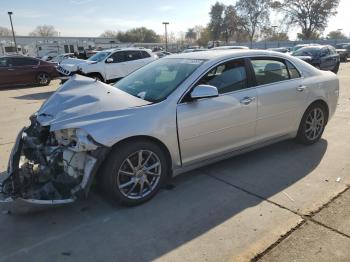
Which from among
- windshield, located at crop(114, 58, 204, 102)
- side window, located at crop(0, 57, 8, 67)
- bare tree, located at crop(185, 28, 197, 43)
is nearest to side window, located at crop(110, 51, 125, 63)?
side window, located at crop(0, 57, 8, 67)

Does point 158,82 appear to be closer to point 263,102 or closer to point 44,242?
point 263,102

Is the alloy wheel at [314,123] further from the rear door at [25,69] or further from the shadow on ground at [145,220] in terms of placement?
the rear door at [25,69]

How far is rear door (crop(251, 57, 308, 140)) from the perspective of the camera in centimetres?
446

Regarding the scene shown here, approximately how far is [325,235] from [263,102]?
76.6 inches

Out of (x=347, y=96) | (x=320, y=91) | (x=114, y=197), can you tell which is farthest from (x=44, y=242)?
(x=347, y=96)

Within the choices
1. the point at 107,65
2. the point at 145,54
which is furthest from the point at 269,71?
the point at 145,54

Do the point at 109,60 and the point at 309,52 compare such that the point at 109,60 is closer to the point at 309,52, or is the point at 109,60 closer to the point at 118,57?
the point at 118,57

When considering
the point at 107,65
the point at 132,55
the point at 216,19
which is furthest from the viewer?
the point at 216,19

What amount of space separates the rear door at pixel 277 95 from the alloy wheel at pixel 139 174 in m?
1.61

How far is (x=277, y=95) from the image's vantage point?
Answer: 4582 millimetres

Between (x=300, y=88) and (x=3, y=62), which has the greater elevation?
(x=3, y=62)

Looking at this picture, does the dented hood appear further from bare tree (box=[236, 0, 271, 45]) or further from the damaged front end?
bare tree (box=[236, 0, 271, 45])

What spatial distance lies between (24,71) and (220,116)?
14.0 metres

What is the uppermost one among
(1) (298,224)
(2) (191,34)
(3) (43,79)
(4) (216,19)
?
(4) (216,19)
